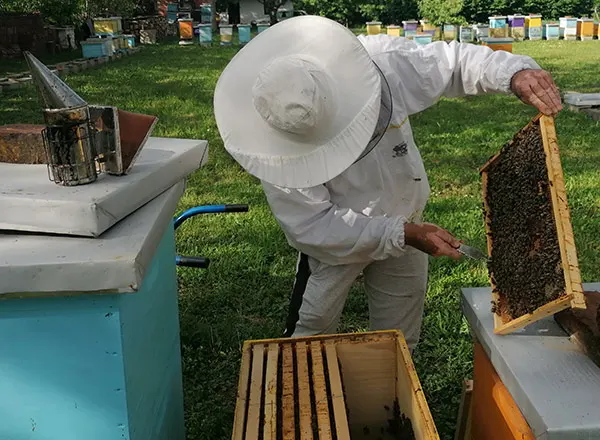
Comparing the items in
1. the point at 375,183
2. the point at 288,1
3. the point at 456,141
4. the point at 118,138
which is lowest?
the point at 456,141

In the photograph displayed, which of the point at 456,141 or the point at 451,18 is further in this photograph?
the point at 451,18

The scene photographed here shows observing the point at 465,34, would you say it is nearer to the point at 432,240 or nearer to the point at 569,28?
the point at 569,28

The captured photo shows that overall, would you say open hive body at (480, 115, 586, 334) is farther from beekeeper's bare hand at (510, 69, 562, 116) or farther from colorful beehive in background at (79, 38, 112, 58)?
colorful beehive in background at (79, 38, 112, 58)

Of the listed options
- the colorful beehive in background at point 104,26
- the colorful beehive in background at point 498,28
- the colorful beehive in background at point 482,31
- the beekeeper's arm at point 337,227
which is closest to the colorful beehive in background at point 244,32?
the colorful beehive in background at point 104,26

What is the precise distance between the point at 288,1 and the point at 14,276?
27.8m

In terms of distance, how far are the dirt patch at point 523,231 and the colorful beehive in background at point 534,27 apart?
698 inches

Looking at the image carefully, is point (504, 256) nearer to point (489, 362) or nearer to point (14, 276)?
point (489, 362)

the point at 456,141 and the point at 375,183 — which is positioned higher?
the point at 375,183

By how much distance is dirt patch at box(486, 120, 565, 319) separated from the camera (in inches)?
60.1

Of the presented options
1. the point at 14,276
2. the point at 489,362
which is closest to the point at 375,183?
the point at 489,362

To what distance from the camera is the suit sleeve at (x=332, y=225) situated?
6.36 feet

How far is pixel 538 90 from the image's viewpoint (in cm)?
172

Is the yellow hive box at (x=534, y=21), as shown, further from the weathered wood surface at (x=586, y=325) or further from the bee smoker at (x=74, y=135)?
the bee smoker at (x=74, y=135)

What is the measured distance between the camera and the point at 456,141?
6.11m
